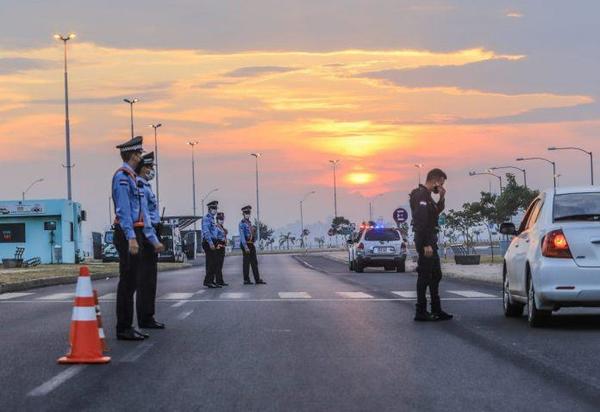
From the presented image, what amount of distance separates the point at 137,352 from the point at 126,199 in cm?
194

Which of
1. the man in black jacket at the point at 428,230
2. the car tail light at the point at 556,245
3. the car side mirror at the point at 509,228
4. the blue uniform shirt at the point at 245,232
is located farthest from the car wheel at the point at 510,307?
the blue uniform shirt at the point at 245,232

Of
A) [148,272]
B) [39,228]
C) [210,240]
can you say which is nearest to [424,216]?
[148,272]

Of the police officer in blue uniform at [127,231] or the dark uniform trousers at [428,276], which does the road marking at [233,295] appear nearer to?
the dark uniform trousers at [428,276]

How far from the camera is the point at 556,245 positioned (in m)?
11.9

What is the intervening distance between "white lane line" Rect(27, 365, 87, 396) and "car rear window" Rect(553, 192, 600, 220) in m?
6.04

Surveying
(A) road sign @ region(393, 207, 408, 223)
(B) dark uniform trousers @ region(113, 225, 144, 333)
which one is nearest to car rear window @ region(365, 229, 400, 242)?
(A) road sign @ region(393, 207, 408, 223)

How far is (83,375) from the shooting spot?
27.4 ft

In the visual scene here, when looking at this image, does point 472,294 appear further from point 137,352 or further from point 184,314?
point 137,352

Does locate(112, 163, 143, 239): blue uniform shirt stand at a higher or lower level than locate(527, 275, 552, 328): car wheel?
higher

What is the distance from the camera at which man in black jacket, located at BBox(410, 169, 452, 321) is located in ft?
44.3

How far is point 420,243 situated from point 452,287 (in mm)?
10340

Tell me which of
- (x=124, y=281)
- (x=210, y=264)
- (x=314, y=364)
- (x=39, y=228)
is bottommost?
(x=314, y=364)

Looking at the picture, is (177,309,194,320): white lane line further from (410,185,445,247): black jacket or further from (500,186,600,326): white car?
(500,186,600,326): white car

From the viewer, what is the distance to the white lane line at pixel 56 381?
745 centimetres
